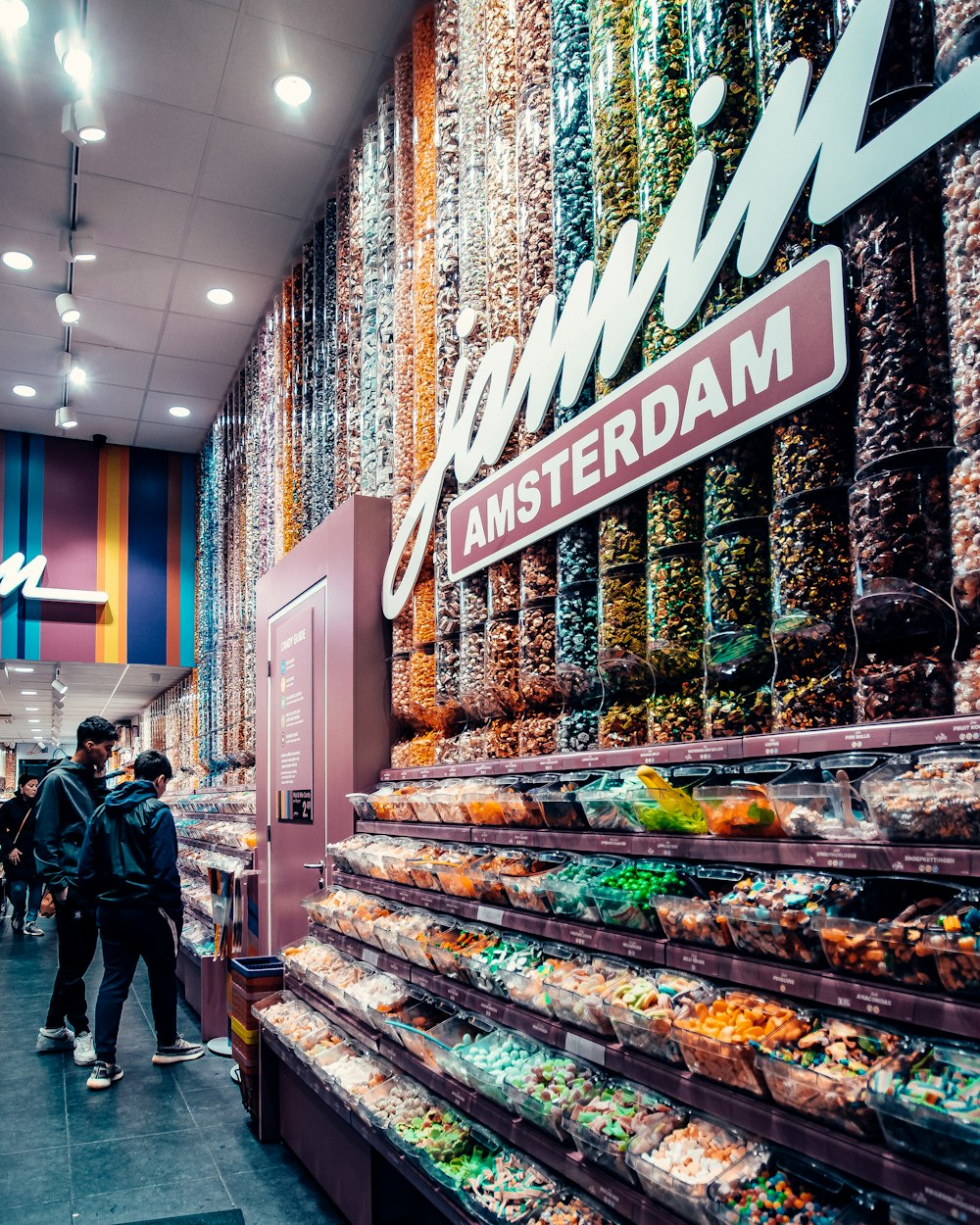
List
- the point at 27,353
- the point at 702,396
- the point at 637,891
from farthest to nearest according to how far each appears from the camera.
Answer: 1. the point at 27,353
2. the point at 702,396
3. the point at 637,891

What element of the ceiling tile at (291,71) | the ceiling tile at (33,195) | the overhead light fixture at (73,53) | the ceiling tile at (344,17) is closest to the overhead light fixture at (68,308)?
the ceiling tile at (33,195)

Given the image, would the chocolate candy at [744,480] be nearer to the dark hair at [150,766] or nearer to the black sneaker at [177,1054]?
the dark hair at [150,766]

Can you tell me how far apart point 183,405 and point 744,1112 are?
7.94 m

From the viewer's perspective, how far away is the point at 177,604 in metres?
9.38

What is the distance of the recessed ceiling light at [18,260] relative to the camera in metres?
5.86

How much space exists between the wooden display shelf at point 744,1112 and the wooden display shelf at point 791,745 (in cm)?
55

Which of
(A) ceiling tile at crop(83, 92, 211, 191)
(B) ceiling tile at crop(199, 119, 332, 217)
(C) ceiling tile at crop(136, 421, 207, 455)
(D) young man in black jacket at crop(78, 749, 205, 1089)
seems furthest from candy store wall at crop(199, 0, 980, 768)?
(C) ceiling tile at crop(136, 421, 207, 455)

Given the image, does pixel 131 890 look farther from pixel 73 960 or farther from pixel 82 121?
pixel 82 121

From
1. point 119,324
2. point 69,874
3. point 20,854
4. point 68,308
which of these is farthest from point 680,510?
point 20,854

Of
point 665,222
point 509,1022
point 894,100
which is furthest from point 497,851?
point 894,100

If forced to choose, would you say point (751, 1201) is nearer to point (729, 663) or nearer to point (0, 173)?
point (729, 663)

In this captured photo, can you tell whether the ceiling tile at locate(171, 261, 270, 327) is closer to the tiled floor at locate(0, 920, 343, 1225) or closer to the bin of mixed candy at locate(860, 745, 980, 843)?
the tiled floor at locate(0, 920, 343, 1225)

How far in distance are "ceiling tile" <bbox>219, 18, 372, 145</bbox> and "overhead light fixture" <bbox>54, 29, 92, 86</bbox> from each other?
0.71 meters

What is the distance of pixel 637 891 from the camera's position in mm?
1868
